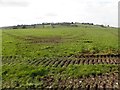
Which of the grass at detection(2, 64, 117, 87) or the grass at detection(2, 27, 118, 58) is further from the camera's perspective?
the grass at detection(2, 27, 118, 58)

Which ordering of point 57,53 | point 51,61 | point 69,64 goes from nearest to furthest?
point 69,64 → point 51,61 → point 57,53

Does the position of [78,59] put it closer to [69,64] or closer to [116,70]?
[69,64]

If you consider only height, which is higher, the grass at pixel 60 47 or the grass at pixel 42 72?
the grass at pixel 42 72

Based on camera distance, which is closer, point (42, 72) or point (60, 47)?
point (42, 72)

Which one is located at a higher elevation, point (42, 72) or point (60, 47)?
point (42, 72)

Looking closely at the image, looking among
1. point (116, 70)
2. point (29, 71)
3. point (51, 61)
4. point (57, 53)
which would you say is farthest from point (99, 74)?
point (57, 53)

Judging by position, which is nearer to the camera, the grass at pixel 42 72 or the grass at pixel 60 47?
the grass at pixel 42 72

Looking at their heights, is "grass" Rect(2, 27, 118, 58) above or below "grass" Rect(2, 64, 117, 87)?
below

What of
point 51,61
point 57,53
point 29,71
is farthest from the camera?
point 57,53

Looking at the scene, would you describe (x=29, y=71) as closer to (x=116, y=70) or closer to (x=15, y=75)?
(x=15, y=75)

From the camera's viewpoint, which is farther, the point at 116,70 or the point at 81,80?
the point at 116,70
